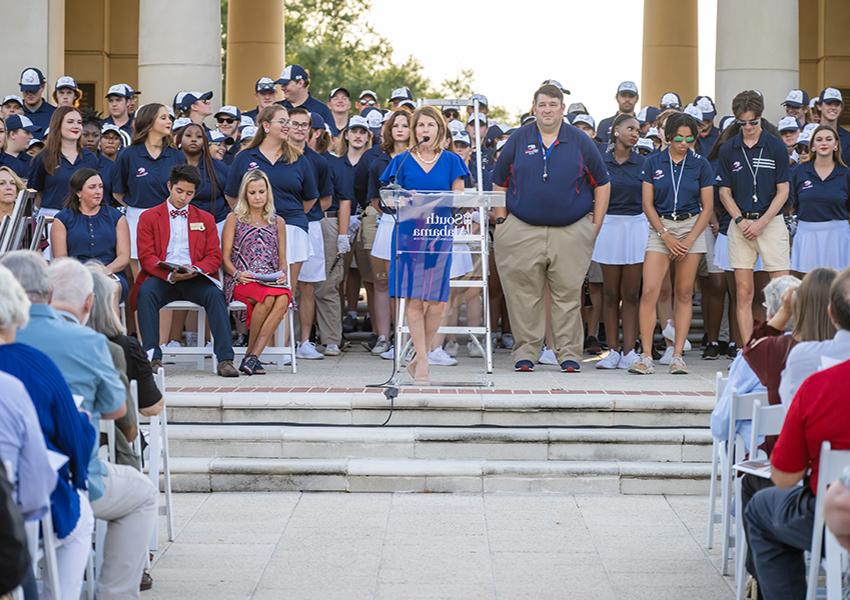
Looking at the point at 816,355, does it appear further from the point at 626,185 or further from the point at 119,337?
the point at 626,185

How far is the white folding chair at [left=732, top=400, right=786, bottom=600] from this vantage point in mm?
6418

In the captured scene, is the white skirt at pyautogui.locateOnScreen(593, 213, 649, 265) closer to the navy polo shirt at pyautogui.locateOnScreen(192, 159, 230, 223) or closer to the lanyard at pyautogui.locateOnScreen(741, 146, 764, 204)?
the lanyard at pyautogui.locateOnScreen(741, 146, 764, 204)

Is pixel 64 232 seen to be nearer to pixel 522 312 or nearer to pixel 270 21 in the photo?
pixel 522 312

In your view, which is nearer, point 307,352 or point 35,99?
point 307,352

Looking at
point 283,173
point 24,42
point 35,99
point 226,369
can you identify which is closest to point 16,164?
point 35,99

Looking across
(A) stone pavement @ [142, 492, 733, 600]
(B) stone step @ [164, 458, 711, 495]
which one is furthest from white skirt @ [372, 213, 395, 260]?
(A) stone pavement @ [142, 492, 733, 600]

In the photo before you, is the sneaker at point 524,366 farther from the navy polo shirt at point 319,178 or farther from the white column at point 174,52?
the white column at point 174,52

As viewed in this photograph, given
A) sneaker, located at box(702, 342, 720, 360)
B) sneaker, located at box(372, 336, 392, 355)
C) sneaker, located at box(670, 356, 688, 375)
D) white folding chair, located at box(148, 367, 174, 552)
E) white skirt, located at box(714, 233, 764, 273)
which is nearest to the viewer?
white folding chair, located at box(148, 367, 174, 552)

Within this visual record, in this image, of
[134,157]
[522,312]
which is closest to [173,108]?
[134,157]

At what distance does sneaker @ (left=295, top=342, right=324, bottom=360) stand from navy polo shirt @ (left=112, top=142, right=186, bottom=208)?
1.81m

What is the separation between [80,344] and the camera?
6.17 metres

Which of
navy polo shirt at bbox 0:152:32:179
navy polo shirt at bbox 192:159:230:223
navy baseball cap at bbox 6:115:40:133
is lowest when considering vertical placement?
navy polo shirt at bbox 192:159:230:223

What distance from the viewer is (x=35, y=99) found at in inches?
594

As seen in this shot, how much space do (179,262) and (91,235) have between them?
71 cm
